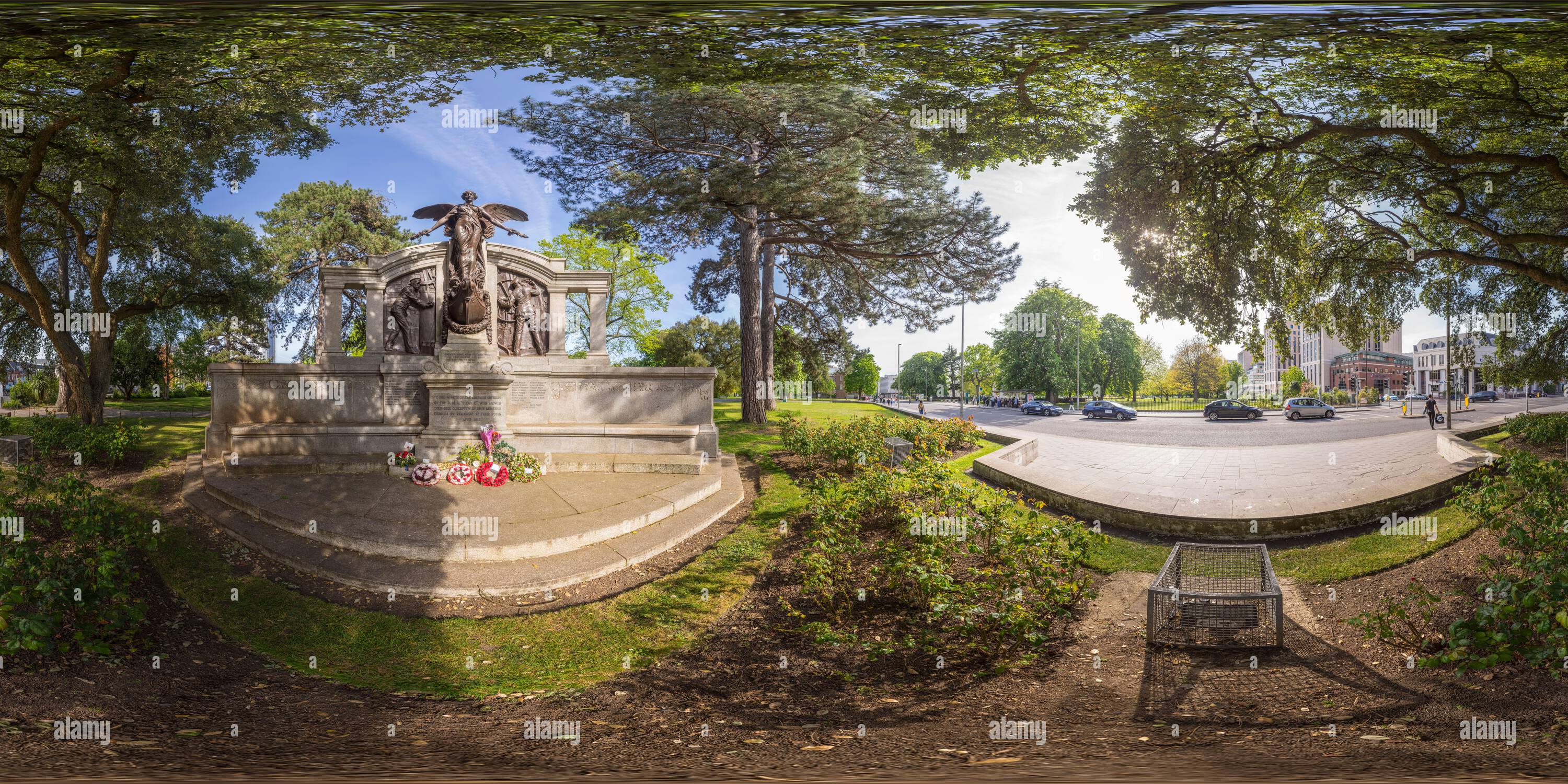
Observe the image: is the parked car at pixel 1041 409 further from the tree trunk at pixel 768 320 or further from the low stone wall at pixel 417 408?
the low stone wall at pixel 417 408

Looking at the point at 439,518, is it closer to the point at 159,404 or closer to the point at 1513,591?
the point at 159,404

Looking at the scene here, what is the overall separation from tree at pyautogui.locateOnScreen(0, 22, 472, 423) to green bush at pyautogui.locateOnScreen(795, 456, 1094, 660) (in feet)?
11.0

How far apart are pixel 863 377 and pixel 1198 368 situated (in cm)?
310

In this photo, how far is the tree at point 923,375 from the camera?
416 centimetres

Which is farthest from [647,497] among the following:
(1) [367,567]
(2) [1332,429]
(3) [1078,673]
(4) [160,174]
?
(2) [1332,429]

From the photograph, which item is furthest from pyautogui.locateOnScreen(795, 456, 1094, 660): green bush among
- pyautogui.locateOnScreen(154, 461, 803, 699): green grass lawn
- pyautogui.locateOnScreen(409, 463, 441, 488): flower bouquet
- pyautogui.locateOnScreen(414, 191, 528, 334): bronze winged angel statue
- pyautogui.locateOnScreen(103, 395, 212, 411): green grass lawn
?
pyautogui.locateOnScreen(103, 395, 212, 411): green grass lawn

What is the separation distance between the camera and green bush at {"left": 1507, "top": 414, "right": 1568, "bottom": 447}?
3.06 meters

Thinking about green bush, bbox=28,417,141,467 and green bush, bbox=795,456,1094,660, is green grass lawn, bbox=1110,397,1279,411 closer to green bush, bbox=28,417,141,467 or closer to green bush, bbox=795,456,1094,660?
green bush, bbox=795,456,1094,660

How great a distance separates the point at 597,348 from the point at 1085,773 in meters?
6.62

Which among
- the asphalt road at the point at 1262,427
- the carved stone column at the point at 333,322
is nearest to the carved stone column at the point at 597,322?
the carved stone column at the point at 333,322

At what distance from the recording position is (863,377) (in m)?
5.56

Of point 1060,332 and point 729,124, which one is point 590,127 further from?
point 1060,332

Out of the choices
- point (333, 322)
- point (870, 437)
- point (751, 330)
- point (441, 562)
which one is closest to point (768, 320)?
point (751, 330)

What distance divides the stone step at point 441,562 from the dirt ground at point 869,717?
0.75 m
